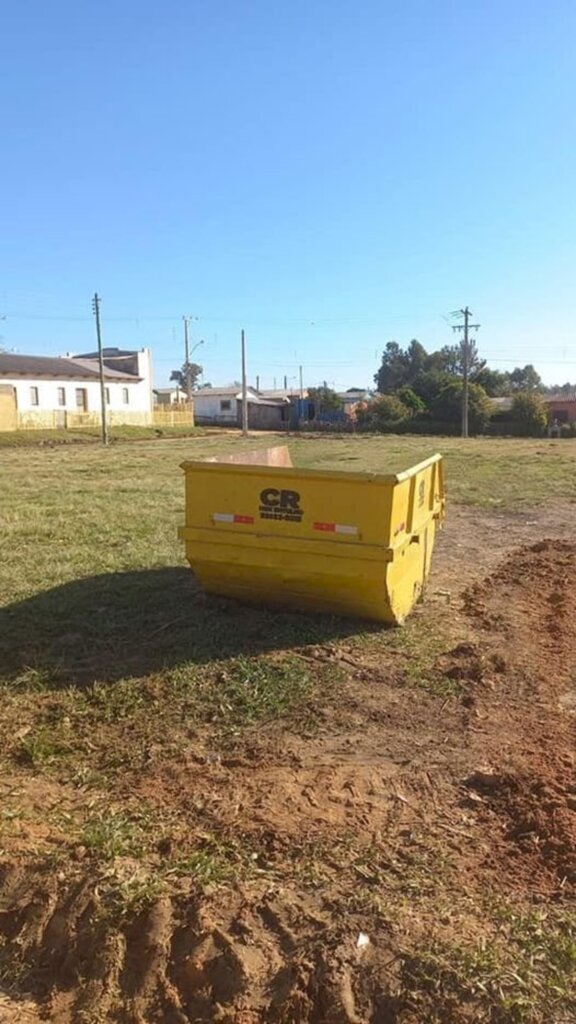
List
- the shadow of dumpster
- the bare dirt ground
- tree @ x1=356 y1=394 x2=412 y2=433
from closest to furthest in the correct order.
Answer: the bare dirt ground, the shadow of dumpster, tree @ x1=356 y1=394 x2=412 y2=433

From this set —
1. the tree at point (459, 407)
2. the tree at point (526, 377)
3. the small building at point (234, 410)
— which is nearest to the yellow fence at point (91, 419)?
the small building at point (234, 410)

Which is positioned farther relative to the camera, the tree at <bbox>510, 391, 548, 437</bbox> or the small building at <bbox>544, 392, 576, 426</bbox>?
the small building at <bbox>544, 392, 576, 426</bbox>

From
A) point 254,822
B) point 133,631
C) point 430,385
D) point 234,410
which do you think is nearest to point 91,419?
point 234,410

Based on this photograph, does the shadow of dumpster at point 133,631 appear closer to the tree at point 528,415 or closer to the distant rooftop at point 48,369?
the distant rooftop at point 48,369

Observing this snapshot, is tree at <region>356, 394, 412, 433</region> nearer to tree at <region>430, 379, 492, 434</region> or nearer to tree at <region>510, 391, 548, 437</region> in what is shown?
tree at <region>430, 379, 492, 434</region>

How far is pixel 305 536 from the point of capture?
19.0 ft

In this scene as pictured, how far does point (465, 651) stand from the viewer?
5773 mm

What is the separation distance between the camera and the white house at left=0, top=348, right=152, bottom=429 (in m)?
52.5

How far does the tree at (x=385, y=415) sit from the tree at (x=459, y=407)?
8.49 feet

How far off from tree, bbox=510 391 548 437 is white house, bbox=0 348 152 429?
29903mm

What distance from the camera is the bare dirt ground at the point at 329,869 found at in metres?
2.48

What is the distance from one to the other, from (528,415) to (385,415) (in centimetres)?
1160

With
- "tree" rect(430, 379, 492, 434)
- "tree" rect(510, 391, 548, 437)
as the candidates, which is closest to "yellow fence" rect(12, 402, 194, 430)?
"tree" rect(430, 379, 492, 434)

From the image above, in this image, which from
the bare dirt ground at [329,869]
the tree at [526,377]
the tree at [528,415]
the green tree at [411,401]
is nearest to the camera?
the bare dirt ground at [329,869]
